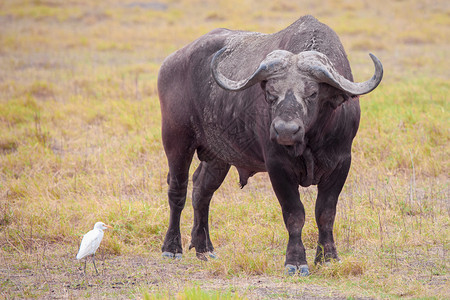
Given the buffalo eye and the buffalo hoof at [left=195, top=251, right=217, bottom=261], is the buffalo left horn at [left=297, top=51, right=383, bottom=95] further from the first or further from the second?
the buffalo hoof at [left=195, top=251, right=217, bottom=261]

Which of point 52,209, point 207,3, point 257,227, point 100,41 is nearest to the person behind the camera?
point 257,227

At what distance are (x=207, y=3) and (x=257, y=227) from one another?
20898 millimetres

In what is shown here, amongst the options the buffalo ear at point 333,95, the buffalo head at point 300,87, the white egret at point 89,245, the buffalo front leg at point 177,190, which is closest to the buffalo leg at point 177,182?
the buffalo front leg at point 177,190

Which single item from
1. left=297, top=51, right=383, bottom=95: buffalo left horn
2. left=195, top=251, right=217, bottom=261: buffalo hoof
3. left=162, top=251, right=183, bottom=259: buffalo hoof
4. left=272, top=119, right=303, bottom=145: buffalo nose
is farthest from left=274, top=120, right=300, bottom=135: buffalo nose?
left=162, top=251, right=183, bottom=259: buffalo hoof

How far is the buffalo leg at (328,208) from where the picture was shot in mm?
4711

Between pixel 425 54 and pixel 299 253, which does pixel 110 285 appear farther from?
pixel 425 54

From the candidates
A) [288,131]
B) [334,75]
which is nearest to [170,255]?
[288,131]

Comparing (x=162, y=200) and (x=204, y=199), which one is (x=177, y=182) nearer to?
(x=204, y=199)

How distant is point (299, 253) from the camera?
4.60m

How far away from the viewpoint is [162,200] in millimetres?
6672

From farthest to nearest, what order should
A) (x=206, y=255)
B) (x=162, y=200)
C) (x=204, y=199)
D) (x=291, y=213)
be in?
(x=162, y=200)
(x=204, y=199)
(x=206, y=255)
(x=291, y=213)

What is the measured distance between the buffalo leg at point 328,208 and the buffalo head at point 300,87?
52 centimetres

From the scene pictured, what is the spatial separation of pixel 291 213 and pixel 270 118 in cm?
74

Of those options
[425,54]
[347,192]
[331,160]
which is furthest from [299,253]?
[425,54]
